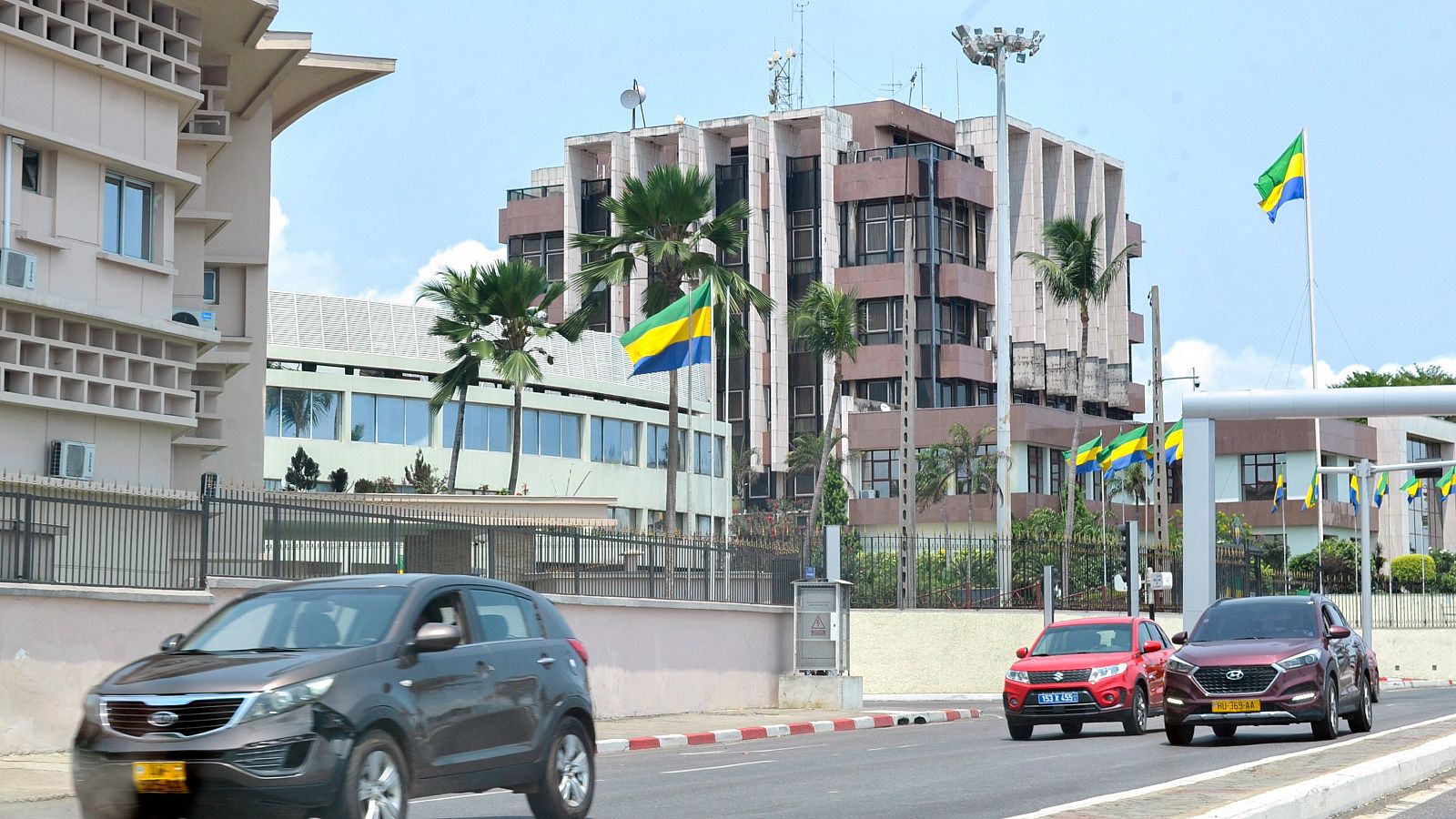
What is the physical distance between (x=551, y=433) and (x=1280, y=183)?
2860 centimetres

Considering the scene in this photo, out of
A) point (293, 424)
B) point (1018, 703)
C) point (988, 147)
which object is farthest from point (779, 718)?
point (988, 147)

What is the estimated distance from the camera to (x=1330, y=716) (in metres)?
19.8

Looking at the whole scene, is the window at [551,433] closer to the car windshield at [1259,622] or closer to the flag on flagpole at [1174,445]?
the flag on flagpole at [1174,445]

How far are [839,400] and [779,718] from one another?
66349 mm

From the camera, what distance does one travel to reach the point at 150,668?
10.3 metres

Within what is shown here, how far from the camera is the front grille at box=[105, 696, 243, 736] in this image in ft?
32.1

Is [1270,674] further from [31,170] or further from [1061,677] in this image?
[31,170]

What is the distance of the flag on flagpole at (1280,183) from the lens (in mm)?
50812

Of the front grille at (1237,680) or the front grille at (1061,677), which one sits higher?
the front grille at (1237,680)

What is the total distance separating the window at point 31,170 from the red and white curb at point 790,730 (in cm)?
1109

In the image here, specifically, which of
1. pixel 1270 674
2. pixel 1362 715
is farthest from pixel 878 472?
pixel 1270 674

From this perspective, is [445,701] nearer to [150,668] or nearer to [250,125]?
[150,668]

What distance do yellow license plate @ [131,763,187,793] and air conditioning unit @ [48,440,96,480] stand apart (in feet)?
53.5

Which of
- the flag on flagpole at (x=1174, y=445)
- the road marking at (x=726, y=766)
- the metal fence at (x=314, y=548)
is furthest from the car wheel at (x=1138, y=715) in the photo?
the flag on flagpole at (x=1174, y=445)
